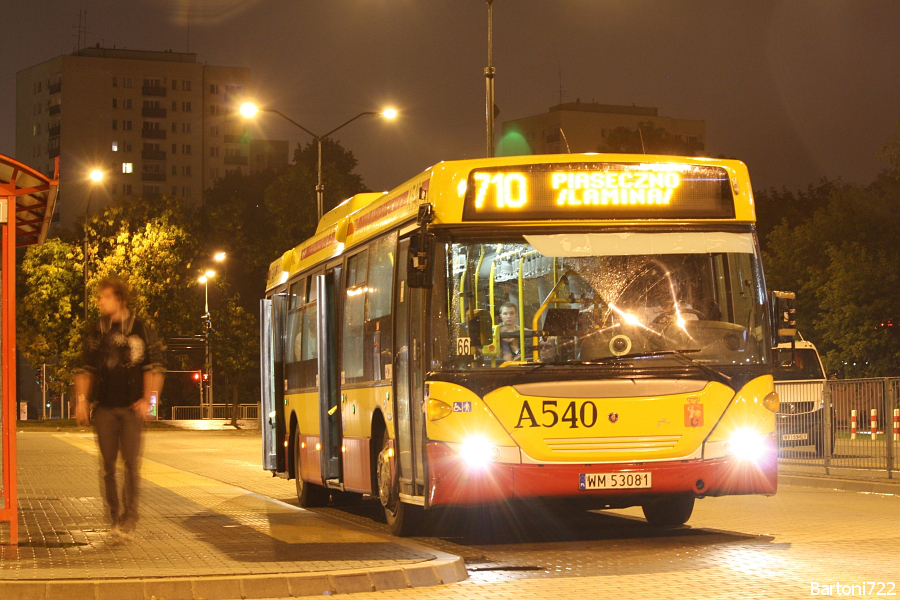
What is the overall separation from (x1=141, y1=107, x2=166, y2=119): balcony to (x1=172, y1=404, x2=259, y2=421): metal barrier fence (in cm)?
7799

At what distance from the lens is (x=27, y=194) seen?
11461mm

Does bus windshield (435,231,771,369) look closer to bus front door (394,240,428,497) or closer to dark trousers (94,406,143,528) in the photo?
bus front door (394,240,428,497)

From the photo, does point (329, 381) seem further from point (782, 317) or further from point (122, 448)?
point (782, 317)

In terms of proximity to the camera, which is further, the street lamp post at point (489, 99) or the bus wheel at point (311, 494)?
the street lamp post at point (489, 99)

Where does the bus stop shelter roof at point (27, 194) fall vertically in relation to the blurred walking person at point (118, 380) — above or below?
above

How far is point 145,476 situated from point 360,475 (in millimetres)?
8880

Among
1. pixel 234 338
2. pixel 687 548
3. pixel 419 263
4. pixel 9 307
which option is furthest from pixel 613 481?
pixel 234 338

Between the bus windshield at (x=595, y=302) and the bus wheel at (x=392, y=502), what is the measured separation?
1.83m

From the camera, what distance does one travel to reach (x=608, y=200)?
38.1 feet

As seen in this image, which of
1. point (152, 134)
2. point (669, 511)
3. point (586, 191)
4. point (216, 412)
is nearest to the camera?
point (586, 191)

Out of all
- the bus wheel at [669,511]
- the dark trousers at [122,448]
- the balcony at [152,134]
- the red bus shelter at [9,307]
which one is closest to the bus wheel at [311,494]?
the bus wheel at [669,511]

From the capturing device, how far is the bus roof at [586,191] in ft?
37.6

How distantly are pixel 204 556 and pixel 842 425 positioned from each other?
504 inches

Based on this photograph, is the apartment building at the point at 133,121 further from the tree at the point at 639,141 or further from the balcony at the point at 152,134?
the tree at the point at 639,141
